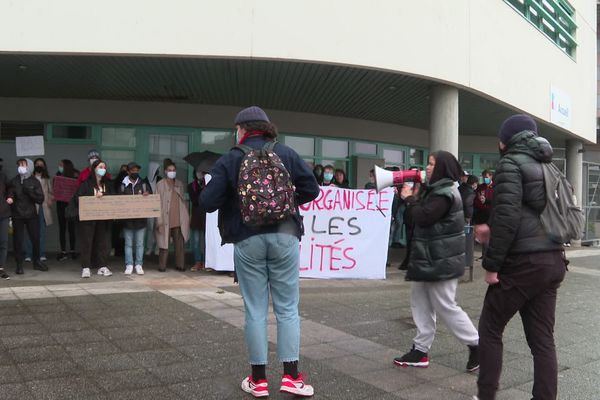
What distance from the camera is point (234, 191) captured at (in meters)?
3.64

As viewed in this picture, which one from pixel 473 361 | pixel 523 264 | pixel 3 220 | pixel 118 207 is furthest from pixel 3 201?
pixel 523 264

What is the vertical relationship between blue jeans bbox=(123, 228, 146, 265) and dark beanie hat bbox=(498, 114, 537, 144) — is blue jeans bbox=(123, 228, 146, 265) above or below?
below

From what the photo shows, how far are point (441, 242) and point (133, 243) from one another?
20.6 ft

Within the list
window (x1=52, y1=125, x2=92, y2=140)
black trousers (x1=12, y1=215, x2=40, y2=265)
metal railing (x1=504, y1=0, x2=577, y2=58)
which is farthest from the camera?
metal railing (x1=504, y1=0, x2=577, y2=58)

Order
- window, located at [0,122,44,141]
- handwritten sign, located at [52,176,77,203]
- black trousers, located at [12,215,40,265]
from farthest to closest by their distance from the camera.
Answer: window, located at [0,122,44,141] → handwritten sign, located at [52,176,77,203] → black trousers, located at [12,215,40,265]

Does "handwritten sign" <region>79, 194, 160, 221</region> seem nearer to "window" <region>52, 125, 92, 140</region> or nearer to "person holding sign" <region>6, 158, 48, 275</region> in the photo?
"person holding sign" <region>6, 158, 48, 275</region>

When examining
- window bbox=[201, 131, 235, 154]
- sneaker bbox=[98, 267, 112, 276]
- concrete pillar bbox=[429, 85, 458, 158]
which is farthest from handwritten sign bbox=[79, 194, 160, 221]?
concrete pillar bbox=[429, 85, 458, 158]

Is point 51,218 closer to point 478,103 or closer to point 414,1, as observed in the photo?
point 414,1

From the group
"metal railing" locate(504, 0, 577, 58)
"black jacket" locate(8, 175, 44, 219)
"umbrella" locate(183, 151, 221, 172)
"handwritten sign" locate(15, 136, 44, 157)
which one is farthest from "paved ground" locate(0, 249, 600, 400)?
"metal railing" locate(504, 0, 577, 58)

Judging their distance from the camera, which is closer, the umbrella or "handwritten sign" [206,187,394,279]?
"handwritten sign" [206,187,394,279]

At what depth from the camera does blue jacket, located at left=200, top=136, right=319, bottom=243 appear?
3572 millimetres

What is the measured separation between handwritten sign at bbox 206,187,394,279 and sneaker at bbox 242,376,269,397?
4.91 metres

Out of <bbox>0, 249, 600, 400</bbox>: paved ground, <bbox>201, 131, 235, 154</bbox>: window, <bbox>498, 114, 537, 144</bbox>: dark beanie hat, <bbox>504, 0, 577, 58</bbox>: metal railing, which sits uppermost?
<bbox>504, 0, 577, 58</bbox>: metal railing

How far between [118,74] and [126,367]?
254 inches
